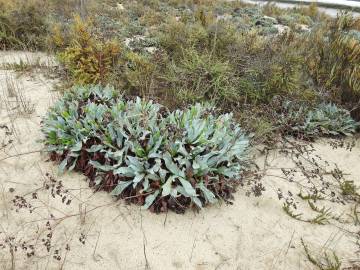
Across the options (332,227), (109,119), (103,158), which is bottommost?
(332,227)

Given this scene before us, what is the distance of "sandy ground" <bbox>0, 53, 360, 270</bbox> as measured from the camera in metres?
2.81

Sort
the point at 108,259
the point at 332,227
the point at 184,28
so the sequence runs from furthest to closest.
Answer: the point at 184,28 → the point at 332,227 → the point at 108,259

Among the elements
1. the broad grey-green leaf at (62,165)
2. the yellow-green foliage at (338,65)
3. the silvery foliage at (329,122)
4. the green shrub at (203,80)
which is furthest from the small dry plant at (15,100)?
the yellow-green foliage at (338,65)

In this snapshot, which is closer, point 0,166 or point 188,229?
point 188,229

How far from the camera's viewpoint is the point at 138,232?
3.05 metres

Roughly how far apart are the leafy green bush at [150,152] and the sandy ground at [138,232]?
166mm

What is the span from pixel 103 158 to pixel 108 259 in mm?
1098

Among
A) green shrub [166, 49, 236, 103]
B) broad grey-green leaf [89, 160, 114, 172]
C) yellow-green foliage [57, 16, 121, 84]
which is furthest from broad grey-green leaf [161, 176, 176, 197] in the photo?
yellow-green foliage [57, 16, 121, 84]

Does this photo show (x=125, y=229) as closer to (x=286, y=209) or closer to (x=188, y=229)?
(x=188, y=229)

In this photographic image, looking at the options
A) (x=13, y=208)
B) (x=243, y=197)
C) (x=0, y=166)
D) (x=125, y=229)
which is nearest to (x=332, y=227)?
(x=243, y=197)

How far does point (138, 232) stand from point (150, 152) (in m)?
0.76

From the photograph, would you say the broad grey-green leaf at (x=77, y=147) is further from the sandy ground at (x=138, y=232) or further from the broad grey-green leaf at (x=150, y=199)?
the broad grey-green leaf at (x=150, y=199)

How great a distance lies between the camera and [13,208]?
3166mm

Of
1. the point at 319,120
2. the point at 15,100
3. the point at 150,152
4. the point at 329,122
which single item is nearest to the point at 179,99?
the point at 150,152
